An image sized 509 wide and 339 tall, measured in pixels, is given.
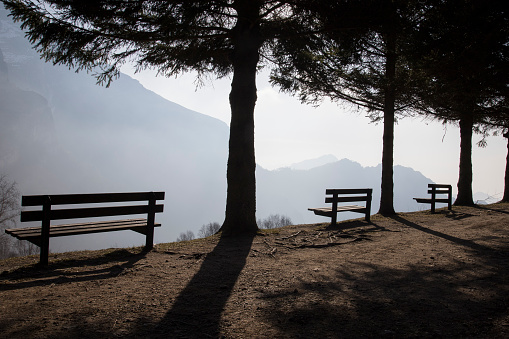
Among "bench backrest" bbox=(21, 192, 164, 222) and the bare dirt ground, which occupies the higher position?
"bench backrest" bbox=(21, 192, 164, 222)

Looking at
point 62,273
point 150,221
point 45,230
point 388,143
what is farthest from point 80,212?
point 388,143

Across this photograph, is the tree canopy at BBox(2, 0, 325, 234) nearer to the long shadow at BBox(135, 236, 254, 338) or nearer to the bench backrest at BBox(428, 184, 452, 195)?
the long shadow at BBox(135, 236, 254, 338)

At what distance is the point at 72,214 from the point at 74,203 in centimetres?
19

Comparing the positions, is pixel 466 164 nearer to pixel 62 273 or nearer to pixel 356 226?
pixel 356 226

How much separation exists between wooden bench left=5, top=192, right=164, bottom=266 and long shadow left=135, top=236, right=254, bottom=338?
148 centimetres

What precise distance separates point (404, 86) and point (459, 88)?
8.89 feet

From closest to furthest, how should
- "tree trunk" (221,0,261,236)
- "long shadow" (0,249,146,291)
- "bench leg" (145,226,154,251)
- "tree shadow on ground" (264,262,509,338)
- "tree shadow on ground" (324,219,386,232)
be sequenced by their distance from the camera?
1. "tree shadow on ground" (264,262,509,338)
2. "long shadow" (0,249,146,291)
3. "bench leg" (145,226,154,251)
4. "tree trunk" (221,0,261,236)
5. "tree shadow on ground" (324,219,386,232)

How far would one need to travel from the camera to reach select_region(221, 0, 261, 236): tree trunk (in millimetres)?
7426

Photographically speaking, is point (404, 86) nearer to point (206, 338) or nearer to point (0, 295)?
point (206, 338)

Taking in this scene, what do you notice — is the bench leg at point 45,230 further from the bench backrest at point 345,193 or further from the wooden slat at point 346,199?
the wooden slat at point 346,199

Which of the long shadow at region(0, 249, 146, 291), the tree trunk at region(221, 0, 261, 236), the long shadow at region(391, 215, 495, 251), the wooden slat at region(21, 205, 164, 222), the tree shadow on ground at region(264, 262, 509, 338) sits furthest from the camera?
the tree trunk at region(221, 0, 261, 236)

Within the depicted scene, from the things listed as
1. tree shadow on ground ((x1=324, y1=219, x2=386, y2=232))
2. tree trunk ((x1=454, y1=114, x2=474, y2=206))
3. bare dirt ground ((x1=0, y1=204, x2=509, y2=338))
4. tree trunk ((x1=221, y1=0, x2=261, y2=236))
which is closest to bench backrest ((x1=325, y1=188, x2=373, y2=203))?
tree shadow on ground ((x1=324, y1=219, x2=386, y2=232))

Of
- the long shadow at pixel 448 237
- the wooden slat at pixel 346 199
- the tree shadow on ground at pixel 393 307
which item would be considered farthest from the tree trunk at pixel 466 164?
the tree shadow on ground at pixel 393 307

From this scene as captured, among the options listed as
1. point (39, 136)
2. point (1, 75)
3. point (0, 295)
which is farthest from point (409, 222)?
point (1, 75)
